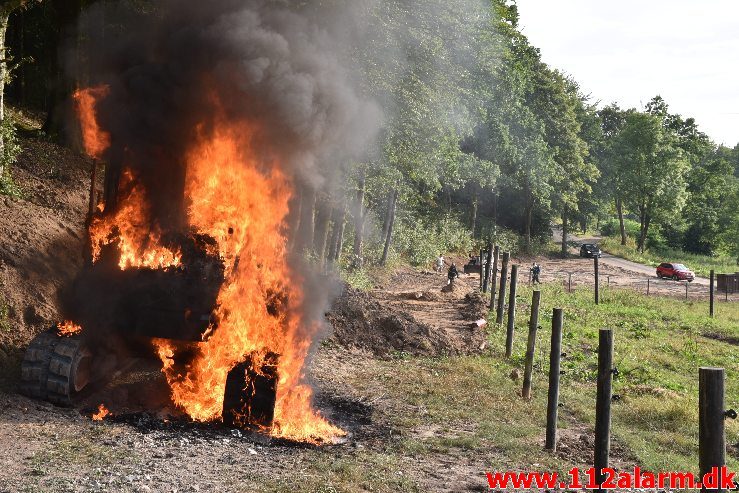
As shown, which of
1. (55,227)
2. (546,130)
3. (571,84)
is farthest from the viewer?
(571,84)

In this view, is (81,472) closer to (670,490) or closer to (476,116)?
(670,490)

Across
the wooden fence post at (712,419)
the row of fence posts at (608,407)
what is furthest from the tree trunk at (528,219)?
the wooden fence post at (712,419)

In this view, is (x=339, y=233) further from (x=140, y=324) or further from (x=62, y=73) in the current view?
(x=140, y=324)

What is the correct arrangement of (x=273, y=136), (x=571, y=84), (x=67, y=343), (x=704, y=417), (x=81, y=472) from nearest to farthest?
(x=704, y=417)
(x=81, y=472)
(x=67, y=343)
(x=273, y=136)
(x=571, y=84)

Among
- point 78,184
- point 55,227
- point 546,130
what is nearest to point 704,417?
point 55,227

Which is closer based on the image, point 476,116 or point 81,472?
point 81,472

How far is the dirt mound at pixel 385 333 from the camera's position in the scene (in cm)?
1595

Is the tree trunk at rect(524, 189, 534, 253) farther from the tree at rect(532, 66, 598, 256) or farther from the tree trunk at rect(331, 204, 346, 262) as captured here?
the tree trunk at rect(331, 204, 346, 262)

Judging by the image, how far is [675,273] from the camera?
146 ft

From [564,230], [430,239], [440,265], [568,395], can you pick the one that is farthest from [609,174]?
[568,395]

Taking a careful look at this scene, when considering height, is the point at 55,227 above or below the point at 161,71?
below

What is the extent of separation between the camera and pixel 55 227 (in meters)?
13.8

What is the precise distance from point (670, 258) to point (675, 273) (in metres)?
20.2

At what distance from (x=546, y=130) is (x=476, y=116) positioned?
14.0m
